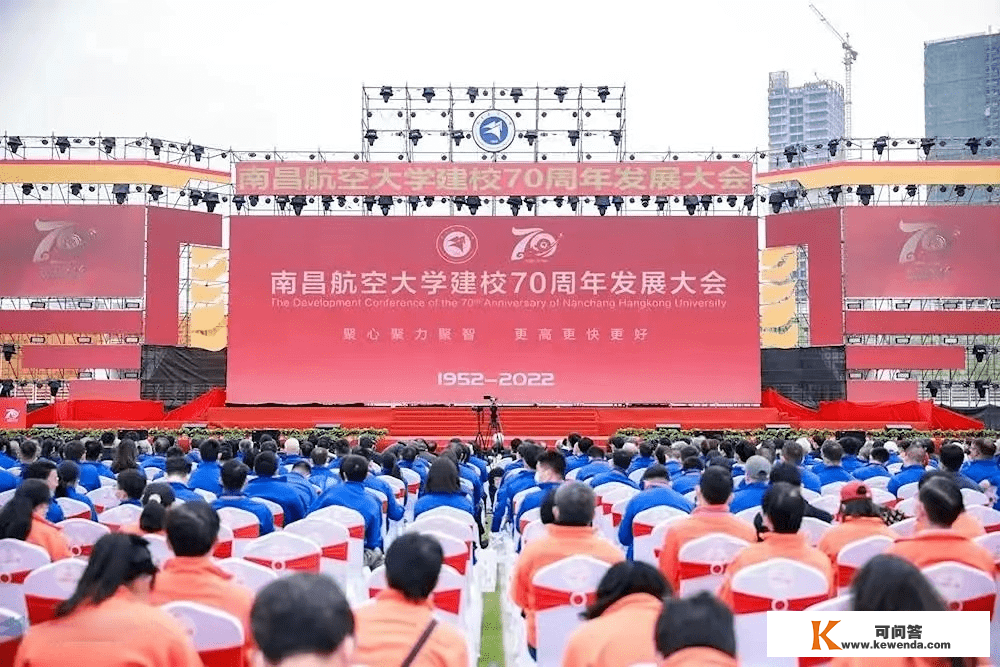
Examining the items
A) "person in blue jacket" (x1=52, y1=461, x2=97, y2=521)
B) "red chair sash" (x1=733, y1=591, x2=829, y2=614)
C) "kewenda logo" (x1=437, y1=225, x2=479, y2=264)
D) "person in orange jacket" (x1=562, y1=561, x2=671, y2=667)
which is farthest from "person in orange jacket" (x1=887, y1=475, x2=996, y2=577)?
"kewenda logo" (x1=437, y1=225, x2=479, y2=264)

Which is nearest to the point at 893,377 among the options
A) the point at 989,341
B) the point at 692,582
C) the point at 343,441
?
the point at 989,341

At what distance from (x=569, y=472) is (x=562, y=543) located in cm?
415

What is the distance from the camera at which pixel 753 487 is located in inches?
201

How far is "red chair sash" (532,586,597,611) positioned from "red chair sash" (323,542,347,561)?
130 centimetres

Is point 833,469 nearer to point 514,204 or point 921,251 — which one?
point 514,204

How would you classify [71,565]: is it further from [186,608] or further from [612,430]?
[612,430]

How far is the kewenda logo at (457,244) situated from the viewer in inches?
691

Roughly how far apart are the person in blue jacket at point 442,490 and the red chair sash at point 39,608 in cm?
200

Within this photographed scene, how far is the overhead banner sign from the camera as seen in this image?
682 inches

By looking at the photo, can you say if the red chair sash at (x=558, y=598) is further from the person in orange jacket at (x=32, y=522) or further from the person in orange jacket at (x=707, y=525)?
the person in orange jacket at (x=32, y=522)

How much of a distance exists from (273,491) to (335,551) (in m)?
1.19

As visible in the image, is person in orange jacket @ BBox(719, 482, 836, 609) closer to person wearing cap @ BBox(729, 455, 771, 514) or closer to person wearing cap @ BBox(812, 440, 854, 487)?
person wearing cap @ BBox(729, 455, 771, 514)

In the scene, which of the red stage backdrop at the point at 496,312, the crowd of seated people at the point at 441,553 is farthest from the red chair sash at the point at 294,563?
the red stage backdrop at the point at 496,312

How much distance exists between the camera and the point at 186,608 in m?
2.63
